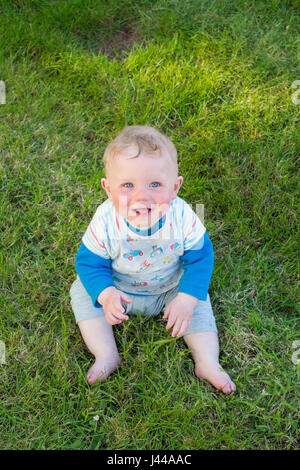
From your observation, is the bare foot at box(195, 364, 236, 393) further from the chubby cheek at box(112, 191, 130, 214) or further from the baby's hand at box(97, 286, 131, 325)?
the chubby cheek at box(112, 191, 130, 214)

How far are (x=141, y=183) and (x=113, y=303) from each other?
0.49m

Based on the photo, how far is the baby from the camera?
1.70 metres

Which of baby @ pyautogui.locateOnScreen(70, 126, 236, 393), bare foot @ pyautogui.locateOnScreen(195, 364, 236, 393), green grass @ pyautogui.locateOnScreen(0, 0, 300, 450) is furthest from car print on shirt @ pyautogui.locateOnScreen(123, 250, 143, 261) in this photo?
bare foot @ pyautogui.locateOnScreen(195, 364, 236, 393)

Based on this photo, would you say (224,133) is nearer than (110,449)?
No

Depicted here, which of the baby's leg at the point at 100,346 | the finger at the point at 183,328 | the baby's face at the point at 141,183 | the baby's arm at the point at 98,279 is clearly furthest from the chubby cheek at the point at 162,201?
the baby's leg at the point at 100,346

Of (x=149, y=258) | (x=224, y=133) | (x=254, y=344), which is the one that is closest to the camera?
(x=149, y=258)

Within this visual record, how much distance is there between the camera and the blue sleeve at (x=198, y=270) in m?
1.95

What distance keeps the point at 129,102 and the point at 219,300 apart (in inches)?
54.2

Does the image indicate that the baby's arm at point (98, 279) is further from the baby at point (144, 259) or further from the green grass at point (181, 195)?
the green grass at point (181, 195)

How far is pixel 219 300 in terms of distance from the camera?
88.4 inches

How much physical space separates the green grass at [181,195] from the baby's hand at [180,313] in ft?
0.57

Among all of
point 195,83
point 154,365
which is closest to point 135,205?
point 154,365

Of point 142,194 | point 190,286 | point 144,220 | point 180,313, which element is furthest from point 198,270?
point 142,194
